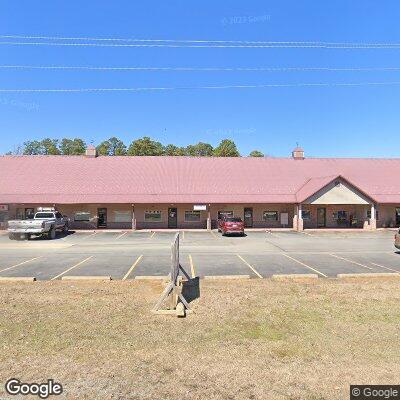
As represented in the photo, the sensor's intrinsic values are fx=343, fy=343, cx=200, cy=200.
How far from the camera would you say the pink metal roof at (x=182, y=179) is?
111 feet

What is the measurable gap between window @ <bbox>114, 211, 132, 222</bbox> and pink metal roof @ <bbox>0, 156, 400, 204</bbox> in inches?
63.7

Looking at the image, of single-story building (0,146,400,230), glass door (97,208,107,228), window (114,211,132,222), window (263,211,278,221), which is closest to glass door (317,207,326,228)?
single-story building (0,146,400,230)

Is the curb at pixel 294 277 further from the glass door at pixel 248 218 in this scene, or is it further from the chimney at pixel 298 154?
the chimney at pixel 298 154

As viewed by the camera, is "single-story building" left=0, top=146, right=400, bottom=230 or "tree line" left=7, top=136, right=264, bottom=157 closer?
"single-story building" left=0, top=146, right=400, bottom=230

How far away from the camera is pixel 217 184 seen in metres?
36.2

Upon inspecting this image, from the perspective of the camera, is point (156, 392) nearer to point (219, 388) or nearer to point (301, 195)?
point (219, 388)

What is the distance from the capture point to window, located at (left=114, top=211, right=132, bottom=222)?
3428 cm

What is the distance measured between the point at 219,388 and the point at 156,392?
3.31 feet

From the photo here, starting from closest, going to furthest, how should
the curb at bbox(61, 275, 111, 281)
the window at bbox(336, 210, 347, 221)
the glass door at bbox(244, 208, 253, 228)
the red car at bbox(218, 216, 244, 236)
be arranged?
the curb at bbox(61, 275, 111, 281) < the red car at bbox(218, 216, 244, 236) < the glass door at bbox(244, 208, 253, 228) < the window at bbox(336, 210, 347, 221)

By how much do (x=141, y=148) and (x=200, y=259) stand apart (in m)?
64.0

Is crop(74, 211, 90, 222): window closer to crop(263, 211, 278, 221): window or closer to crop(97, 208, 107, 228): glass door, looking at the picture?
crop(97, 208, 107, 228): glass door

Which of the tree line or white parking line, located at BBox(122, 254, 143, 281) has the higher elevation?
the tree line

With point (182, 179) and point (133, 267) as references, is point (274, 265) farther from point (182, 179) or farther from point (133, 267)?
point (182, 179)

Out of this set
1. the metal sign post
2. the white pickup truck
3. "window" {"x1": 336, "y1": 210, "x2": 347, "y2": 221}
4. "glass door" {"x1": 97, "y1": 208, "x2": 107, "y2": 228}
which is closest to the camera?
the metal sign post
